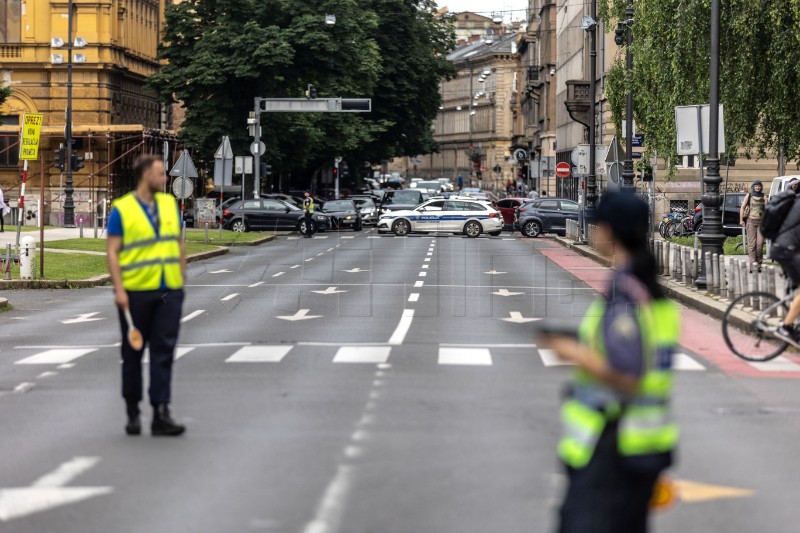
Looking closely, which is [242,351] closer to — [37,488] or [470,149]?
[37,488]

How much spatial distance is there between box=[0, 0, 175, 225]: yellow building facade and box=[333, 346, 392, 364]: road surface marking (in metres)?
45.0

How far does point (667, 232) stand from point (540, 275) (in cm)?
1968

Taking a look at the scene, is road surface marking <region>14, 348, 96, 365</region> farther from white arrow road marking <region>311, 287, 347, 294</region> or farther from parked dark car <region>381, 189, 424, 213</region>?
parked dark car <region>381, 189, 424, 213</region>

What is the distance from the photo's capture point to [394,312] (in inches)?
830

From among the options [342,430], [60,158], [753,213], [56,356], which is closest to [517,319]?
[56,356]

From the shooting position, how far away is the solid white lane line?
841 cm

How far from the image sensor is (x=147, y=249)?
994cm

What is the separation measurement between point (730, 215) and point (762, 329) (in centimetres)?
3275

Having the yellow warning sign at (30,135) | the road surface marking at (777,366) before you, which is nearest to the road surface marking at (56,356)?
the road surface marking at (777,366)

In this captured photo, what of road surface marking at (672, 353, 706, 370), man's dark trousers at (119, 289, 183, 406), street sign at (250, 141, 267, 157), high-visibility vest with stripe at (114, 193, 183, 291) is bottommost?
road surface marking at (672, 353, 706, 370)

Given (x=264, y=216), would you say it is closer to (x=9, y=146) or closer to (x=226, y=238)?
(x=226, y=238)

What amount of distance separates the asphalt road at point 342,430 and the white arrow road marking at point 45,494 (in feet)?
0.06

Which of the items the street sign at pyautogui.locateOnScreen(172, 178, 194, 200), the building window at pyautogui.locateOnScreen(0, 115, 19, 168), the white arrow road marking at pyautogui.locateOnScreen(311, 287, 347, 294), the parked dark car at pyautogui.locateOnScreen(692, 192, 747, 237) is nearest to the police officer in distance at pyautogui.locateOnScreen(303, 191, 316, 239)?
the building window at pyautogui.locateOnScreen(0, 115, 19, 168)

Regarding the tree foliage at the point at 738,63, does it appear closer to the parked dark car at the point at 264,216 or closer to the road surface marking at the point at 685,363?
the road surface marking at the point at 685,363
